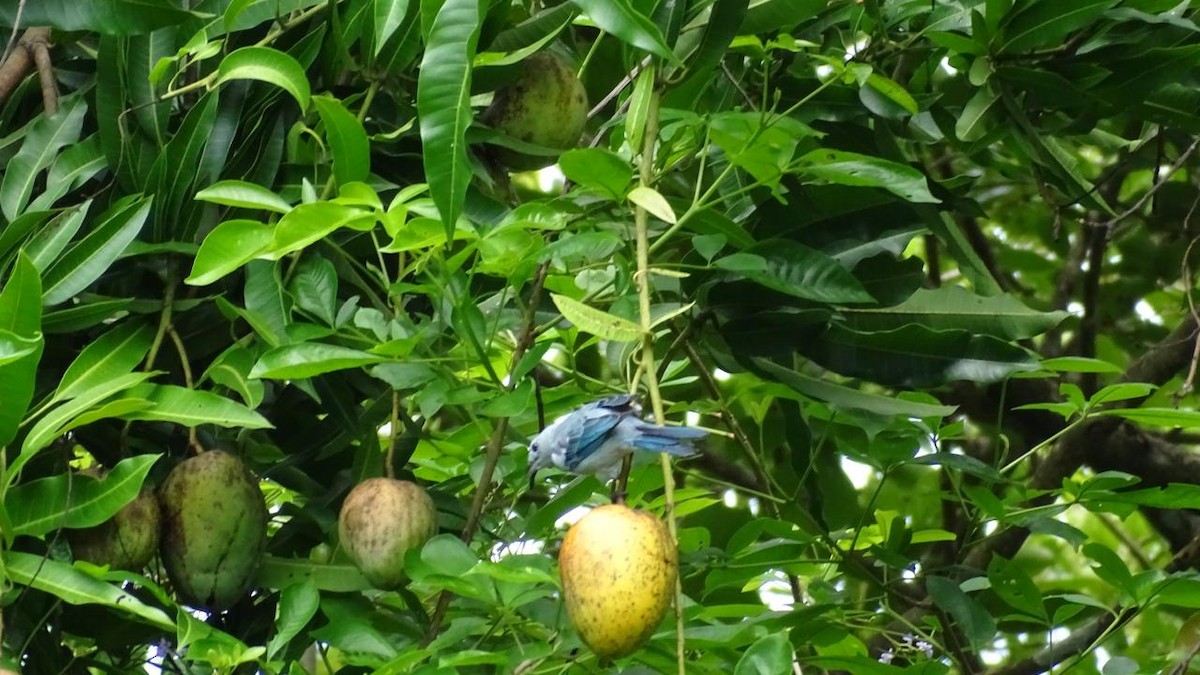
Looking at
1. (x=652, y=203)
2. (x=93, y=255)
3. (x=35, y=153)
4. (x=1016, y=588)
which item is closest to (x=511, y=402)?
(x=652, y=203)

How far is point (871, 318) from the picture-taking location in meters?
1.01

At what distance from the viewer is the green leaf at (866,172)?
2.75 feet

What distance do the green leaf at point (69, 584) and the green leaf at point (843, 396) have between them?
42 cm

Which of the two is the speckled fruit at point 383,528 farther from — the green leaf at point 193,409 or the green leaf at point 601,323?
the green leaf at point 601,323

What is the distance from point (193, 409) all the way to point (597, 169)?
29 cm

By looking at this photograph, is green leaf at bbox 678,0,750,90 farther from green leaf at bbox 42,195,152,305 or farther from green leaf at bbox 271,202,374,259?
green leaf at bbox 42,195,152,305

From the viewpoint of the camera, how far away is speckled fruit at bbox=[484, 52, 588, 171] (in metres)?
0.98

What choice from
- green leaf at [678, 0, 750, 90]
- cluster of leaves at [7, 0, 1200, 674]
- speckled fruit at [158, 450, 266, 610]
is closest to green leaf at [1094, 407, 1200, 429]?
cluster of leaves at [7, 0, 1200, 674]

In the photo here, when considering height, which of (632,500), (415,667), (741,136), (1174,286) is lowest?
(1174,286)

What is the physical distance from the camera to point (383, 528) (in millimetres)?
871

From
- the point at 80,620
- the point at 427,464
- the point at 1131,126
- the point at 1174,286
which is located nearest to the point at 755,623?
the point at 427,464

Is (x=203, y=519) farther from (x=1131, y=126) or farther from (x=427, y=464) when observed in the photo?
(x=1131, y=126)

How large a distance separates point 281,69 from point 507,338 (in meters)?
0.25

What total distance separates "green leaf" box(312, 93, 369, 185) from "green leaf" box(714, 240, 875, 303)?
22 centimetres
